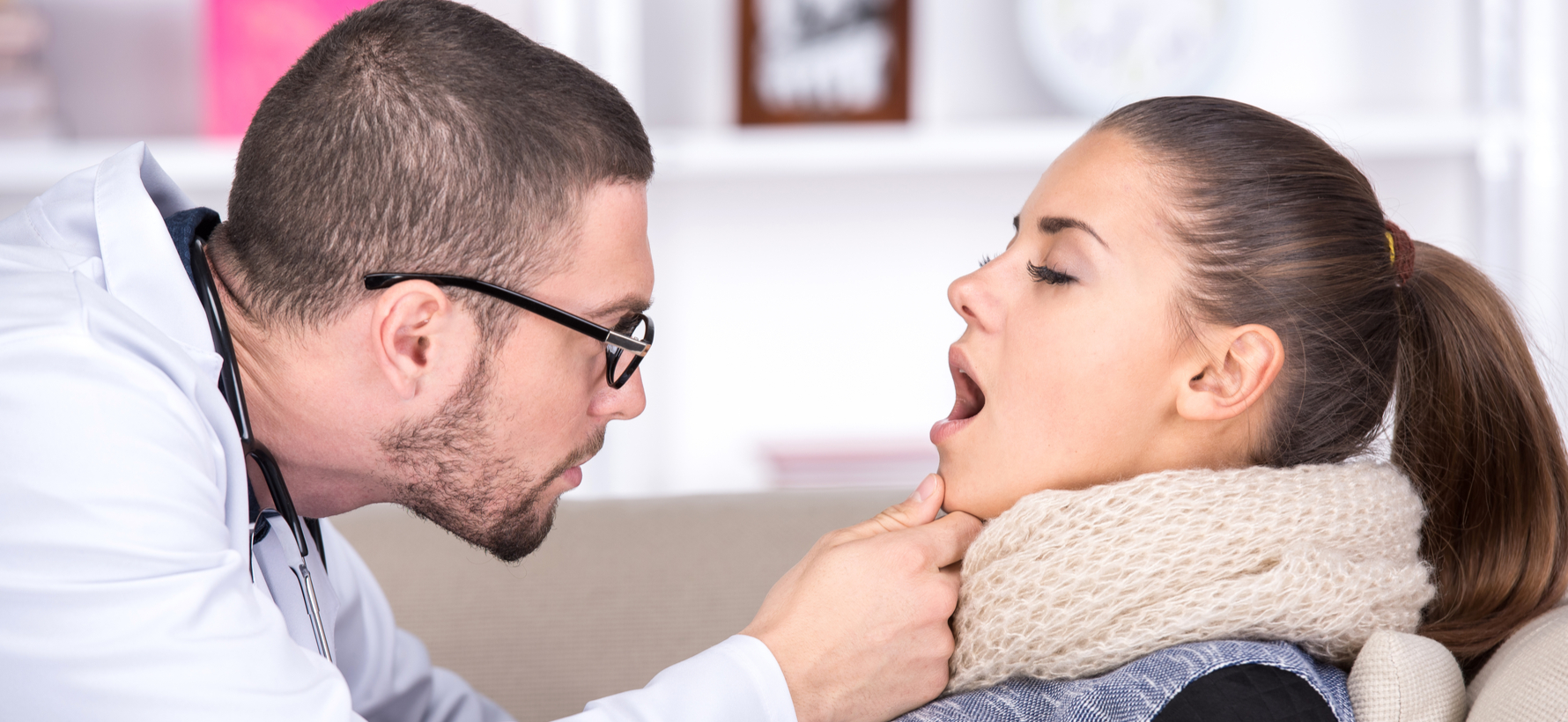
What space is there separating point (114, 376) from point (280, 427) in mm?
339

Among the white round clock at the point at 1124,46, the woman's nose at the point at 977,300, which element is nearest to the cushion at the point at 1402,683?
the woman's nose at the point at 977,300

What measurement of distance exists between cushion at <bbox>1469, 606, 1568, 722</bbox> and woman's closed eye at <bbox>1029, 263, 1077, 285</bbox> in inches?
21.3

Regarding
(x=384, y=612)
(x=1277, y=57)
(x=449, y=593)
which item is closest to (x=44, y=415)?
(x=384, y=612)

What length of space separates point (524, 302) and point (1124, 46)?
158 cm

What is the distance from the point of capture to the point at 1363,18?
2.53 m

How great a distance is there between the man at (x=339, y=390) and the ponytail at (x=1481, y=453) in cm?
54

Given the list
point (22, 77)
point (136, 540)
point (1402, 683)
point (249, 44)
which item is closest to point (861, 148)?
point (249, 44)

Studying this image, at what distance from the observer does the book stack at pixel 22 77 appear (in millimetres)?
2379

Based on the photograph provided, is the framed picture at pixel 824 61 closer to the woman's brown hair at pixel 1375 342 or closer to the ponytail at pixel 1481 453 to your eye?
the woman's brown hair at pixel 1375 342

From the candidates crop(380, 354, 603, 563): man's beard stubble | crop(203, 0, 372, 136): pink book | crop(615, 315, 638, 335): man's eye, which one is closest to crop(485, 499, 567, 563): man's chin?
crop(380, 354, 603, 563): man's beard stubble

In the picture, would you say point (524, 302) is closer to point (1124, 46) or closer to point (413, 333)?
point (413, 333)

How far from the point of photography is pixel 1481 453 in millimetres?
1239

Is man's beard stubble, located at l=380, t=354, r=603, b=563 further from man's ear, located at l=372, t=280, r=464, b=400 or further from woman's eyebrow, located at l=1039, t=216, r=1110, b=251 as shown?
woman's eyebrow, located at l=1039, t=216, r=1110, b=251

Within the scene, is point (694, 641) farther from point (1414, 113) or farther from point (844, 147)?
point (1414, 113)
